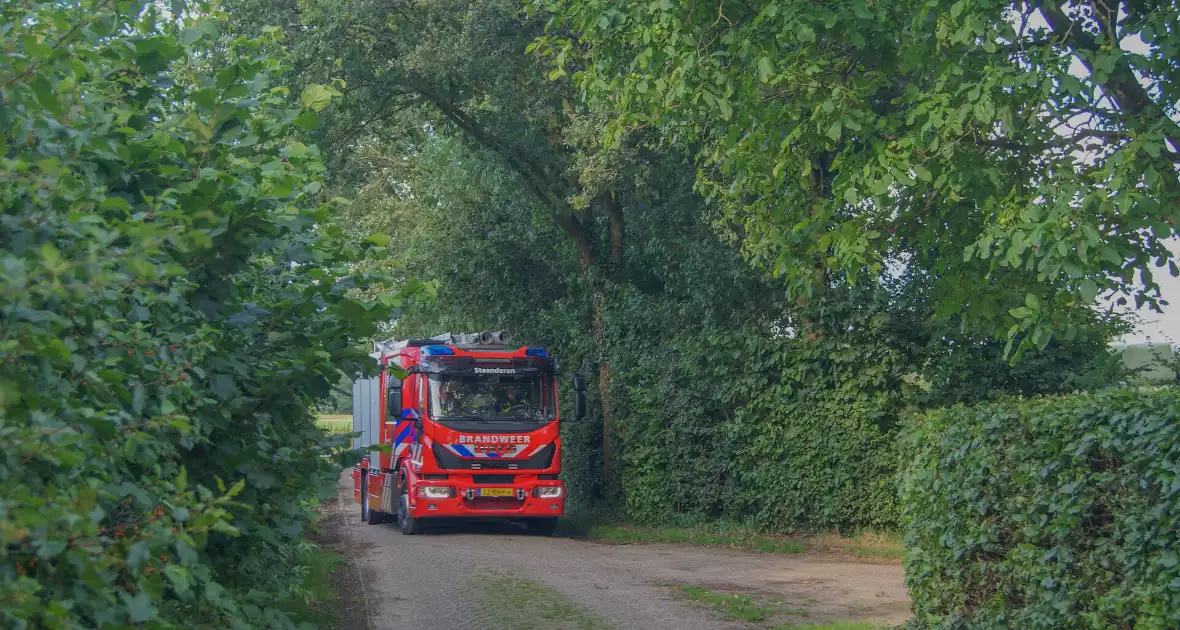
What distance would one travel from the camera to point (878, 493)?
54.6 feet

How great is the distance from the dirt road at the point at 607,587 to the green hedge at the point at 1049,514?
1.99m

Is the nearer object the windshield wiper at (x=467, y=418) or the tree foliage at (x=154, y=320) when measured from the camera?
the tree foliage at (x=154, y=320)

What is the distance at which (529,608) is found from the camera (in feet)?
36.0

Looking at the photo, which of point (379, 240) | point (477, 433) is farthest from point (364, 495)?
point (379, 240)

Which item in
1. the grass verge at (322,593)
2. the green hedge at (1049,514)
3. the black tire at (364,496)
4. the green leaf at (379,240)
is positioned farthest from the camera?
the black tire at (364,496)

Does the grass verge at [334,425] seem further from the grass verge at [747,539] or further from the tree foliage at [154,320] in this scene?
the grass verge at [747,539]

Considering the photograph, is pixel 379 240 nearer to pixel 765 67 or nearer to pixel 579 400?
→ pixel 765 67

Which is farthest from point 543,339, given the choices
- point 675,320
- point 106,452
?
point 106,452

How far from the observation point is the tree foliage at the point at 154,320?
117 inches

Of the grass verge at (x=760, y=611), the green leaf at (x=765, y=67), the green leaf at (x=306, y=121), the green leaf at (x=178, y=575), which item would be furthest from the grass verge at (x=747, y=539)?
the green leaf at (x=178, y=575)

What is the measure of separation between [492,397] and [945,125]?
10587 millimetres

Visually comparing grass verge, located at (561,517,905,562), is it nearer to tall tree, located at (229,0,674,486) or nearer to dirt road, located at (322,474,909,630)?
dirt road, located at (322,474,909,630)

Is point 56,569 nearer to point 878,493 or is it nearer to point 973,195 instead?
point 973,195

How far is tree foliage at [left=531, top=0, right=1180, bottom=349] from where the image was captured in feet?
32.3
